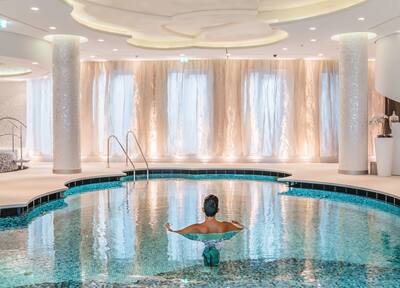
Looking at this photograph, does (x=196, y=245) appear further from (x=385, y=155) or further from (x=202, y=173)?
(x=202, y=173)

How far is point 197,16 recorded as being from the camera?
31.4ft

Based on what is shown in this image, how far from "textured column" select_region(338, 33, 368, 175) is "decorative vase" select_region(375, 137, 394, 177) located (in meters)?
Answer: 0.38

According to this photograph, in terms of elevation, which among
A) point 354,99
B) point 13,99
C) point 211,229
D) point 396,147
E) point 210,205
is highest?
point 13,99

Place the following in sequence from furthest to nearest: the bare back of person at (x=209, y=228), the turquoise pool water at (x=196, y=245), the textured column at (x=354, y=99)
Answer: the textured column at (x=354, y=99)
the bare back of person at (x=209, y=228)
the turquoise pool water at (x=196, y=245)

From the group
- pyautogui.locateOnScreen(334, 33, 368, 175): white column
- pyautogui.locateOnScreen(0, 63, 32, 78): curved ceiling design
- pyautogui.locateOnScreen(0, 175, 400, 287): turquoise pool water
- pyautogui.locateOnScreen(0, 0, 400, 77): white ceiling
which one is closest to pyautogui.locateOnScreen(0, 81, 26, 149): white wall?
pyautogui.locateOnScreen(0, 63, 32, 78): curved ceiling design

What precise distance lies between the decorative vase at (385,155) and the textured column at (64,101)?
7270 millimetres

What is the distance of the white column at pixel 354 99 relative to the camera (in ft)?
35.7

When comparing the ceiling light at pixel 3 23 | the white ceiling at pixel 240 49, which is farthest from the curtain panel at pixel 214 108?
the ceiling light at pixel 3 23

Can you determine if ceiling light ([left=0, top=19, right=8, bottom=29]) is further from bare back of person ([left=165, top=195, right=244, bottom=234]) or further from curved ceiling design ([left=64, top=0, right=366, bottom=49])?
bare back of person ([left=165, top=195, right=244, bottom=234])

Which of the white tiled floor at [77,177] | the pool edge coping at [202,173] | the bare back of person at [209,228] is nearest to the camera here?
the bare back of person at [209,228]

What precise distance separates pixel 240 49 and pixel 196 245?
8695 millimetres

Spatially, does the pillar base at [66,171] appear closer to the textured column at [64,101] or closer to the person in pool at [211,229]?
the textured column at [64,101]

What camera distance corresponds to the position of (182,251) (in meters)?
5.26

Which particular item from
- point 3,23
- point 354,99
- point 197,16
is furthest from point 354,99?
point 3,23
